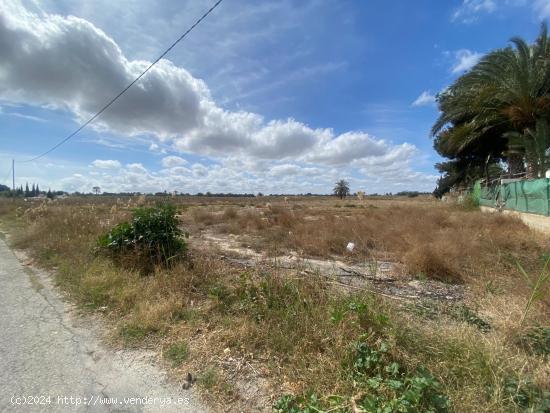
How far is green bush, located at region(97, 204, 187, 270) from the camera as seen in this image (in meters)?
5.59

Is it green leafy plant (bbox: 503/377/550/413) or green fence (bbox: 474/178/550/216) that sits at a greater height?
green fence (bbox: 474/178/550/216)

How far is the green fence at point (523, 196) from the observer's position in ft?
36.2

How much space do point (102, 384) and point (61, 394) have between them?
11.6 inches

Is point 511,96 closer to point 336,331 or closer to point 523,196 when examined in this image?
point 523,196

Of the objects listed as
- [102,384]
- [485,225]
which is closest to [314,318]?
[102,384]

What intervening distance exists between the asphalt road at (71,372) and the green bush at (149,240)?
1.44 m

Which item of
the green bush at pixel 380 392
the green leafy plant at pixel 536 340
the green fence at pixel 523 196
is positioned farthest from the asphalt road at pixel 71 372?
the green fence at pixel 523 196

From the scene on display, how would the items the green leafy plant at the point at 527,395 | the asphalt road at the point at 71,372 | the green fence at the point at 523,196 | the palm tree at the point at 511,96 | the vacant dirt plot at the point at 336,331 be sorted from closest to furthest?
the green leafy plant at the point at 527,395 → the vacant dirt plot at the point at 336,331 → the asphalt road at the point at 71,372 → the green fence at the point at 523,196 → the palm tree at the point at 511,96

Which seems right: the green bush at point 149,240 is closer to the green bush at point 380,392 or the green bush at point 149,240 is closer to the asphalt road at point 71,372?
the asphalt road at point 71,372

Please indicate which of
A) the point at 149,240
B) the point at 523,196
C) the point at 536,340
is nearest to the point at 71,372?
the point at 149,240

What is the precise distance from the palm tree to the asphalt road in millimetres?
15763

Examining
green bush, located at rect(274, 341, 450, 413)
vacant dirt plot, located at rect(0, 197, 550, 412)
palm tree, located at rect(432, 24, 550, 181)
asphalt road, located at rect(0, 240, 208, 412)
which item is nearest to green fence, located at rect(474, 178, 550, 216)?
palm tree, located at rect(432, 24, 550, 181)

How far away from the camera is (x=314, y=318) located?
127 inches

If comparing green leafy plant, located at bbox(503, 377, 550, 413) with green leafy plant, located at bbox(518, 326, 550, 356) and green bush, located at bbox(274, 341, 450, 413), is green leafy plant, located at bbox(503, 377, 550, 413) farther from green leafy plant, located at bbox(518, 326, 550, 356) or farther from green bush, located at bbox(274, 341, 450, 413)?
green leafy plant, located at bbox(518, 326, 550, 356)
